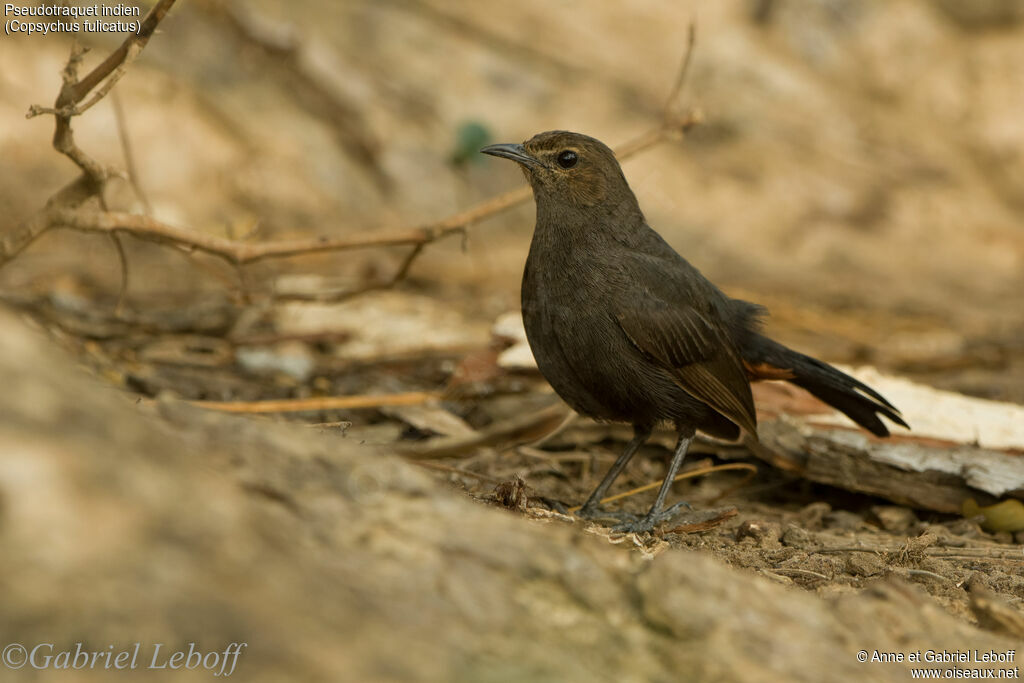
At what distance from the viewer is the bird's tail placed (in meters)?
4.35

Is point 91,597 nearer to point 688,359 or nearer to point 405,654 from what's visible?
point 405,654

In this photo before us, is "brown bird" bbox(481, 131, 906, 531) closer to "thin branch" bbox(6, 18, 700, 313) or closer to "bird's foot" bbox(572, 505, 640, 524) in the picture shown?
"bird's foot" bbox(572, 505, 640, 524)

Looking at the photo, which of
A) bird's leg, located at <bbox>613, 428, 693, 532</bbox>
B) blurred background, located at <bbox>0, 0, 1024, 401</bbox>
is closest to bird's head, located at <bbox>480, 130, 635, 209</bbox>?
bird's leg, located at <bbox>613, 428, 693, 532</bbox>

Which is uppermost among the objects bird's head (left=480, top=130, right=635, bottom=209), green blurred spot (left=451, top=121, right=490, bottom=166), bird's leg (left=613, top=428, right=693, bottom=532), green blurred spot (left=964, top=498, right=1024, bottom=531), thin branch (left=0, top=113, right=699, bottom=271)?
green blurred spot (left=451, top=121, right=490, bottom=166)

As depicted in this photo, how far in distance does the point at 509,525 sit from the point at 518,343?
319 centimetres

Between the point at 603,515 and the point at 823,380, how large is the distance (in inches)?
46.7

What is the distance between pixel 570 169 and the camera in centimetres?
423

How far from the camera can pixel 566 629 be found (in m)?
1.99

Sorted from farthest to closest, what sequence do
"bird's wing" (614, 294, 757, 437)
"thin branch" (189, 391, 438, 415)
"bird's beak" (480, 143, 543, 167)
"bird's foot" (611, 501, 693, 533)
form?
"thin branch" (189, 391, 438, 415), "bird's beak" (480, 143, 543, 167), "bird's wing" (614, 294, 757, 437), "bird's foot" (611, 501, 693, 533)

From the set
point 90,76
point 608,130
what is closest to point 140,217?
point 90,76

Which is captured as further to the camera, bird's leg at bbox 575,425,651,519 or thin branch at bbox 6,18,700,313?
bird's leg at bbox 575,425,651,519

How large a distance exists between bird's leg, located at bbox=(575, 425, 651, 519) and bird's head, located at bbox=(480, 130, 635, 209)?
0.99 m

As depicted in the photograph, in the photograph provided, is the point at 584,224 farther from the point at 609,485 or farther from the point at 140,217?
the point at 140,217

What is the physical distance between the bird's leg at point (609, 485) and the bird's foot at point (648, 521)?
0.41 feet
